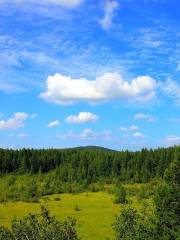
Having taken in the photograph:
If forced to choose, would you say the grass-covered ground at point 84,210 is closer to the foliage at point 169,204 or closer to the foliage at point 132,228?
the foliage at point 169,204

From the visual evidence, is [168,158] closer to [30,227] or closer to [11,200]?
[11,200]

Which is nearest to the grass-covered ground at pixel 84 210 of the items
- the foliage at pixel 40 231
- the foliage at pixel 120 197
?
the foliage at pixel 120 197

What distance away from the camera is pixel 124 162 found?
6176 inches

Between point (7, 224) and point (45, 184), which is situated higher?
point (45, 184)

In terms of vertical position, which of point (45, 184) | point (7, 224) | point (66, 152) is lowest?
point (7, 224)

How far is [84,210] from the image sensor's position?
95438mm

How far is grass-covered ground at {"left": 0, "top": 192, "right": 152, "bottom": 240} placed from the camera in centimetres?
7068

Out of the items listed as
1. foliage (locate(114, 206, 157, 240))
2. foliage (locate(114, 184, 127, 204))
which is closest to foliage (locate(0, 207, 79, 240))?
foliage (locate(114, 206, 157, 240))

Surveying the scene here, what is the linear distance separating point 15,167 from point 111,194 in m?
40.9

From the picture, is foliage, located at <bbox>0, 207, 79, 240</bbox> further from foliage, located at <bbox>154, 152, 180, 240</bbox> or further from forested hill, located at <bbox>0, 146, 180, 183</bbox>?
forested hill, located at <bbox>0, 146, 180, 183</bbox>

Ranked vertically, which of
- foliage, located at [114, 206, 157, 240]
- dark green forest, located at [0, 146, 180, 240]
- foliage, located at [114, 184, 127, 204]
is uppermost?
dark green forest, located at [0, 146, 180, 240]

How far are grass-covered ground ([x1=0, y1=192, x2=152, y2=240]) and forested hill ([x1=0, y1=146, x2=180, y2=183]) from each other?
903 inches

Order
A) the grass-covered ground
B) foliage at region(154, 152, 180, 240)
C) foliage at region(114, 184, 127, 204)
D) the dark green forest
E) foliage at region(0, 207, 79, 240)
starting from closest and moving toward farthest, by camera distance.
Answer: foliage at region(0, 207, 79, 240), foliage at region(154, 152, 180, 240), the grass-covered ground, foliage at region(114, 184, 127, 204), the dark green forest

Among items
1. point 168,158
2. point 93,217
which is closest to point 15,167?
point 168,158
